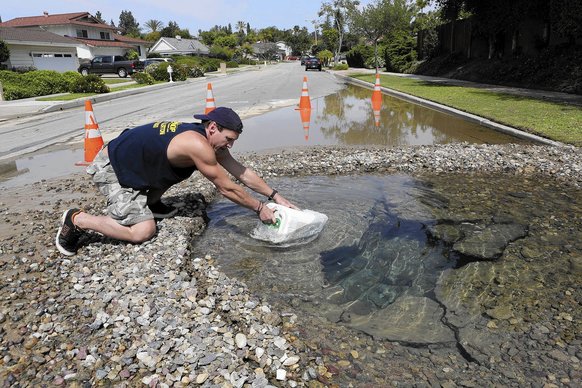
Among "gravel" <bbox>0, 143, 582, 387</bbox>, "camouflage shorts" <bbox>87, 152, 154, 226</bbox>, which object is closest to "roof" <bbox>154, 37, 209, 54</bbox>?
"camouflage shorts" <bbox>87, 152, 154, 226</bbox>

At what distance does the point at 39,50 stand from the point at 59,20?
15.4 meters

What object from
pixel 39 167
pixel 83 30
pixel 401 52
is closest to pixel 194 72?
pixel 401 52

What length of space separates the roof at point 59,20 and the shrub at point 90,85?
32.1m

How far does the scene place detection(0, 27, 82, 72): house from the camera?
3375 cm

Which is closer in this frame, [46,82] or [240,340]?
[240,340]

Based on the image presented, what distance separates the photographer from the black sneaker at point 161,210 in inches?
176

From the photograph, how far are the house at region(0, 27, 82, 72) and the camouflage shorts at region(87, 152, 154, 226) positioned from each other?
116ft

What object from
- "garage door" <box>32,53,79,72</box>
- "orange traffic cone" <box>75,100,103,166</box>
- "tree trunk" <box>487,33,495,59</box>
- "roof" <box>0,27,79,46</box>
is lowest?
"orange traffic cone" <box>75,100,103,166</box>

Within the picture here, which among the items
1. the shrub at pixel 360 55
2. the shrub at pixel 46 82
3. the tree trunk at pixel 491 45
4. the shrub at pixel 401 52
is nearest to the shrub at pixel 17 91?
the shrub at pixel 46 82

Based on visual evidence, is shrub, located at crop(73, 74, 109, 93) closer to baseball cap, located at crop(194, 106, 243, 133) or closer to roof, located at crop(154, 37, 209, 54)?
baseball cap, located at crop(194, 106, 243, 133)

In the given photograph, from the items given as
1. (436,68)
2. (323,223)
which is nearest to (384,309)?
(323,223)

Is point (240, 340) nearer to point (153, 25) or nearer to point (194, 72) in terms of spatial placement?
point (194, 72)

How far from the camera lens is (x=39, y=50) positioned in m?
35.9

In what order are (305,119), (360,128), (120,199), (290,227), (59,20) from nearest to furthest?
(120,199), (290,227), (360,128), (305,119), (59,20)
